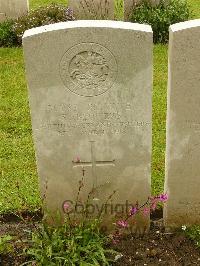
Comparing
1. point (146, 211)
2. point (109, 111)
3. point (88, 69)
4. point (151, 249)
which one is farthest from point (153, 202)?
point (88, 69)

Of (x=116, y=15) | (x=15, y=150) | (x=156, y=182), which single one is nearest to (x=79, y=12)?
(x=116, y=15)

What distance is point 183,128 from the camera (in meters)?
4.12

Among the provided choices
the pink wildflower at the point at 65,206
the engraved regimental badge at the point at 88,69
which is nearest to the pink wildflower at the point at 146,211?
the pink wildflower at the point at 65,206

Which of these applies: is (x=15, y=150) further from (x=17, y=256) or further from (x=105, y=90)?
(x=105, y=90)

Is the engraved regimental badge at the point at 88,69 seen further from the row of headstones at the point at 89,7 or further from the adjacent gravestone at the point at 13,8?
the adjacent gravestone at the point at 13,8

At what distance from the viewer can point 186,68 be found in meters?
3.85

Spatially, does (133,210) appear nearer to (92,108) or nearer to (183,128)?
(183,128)

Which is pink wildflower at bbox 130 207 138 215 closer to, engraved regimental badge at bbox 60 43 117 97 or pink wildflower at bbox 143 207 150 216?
pink wildflower at bbox 143 207 150 216

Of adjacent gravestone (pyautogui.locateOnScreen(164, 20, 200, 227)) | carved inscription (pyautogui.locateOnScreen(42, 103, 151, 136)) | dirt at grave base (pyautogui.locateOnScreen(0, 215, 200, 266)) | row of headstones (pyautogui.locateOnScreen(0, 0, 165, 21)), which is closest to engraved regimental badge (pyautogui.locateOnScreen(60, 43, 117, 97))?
carved inscription (pyautogui.locateOnScreen(42, 103, 151, 136))

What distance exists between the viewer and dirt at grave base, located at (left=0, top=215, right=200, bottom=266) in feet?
14.1

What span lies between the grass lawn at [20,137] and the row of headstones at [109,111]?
529mm

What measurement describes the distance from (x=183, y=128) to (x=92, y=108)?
755 millimetres

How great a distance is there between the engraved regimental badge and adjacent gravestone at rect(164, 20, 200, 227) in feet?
1.56

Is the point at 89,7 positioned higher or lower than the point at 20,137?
higher
